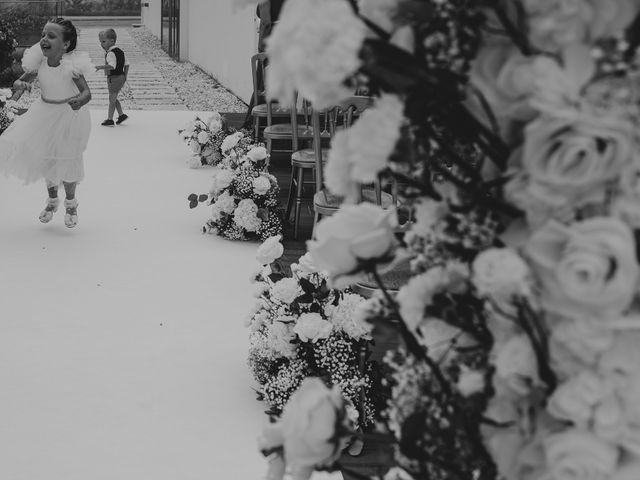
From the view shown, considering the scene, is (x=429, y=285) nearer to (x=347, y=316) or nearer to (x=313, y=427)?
(x=313, y=427)

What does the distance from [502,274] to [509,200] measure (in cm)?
8

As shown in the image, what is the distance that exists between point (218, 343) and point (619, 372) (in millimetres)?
3244

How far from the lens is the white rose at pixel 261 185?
534 centimetres

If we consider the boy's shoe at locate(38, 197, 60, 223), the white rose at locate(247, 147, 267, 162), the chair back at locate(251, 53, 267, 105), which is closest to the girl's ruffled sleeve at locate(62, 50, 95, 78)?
the boy's shoe at locate(38, 197, 60, 223)

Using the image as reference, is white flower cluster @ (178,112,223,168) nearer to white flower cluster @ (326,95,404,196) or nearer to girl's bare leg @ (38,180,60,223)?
girl's bare leg @ (38,180,60,223)

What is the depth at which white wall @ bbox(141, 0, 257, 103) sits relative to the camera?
1209cm

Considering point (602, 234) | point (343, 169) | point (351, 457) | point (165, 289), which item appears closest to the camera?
point (602, 234)

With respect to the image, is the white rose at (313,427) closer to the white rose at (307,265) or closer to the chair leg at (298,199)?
the white rose at (307,265)

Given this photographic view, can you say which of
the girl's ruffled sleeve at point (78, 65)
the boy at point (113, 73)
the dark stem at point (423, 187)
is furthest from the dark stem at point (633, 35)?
the boy at point (113, 73)

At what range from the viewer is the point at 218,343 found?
3869mm

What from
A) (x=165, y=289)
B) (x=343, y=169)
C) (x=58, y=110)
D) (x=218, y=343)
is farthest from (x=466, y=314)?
(x=58, y=110)

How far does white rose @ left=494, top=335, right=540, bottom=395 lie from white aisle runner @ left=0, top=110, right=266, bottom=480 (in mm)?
2144

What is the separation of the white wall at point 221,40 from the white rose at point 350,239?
8113 mm

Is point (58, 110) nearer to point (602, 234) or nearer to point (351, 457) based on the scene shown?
point (351, 457)
